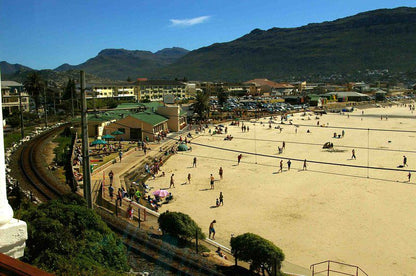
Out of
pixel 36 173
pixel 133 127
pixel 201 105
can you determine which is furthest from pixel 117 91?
pixel 36 173

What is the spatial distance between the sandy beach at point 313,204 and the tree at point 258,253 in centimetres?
288

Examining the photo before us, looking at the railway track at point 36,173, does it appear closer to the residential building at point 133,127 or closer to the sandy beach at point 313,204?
the sandy beach at point 313,204

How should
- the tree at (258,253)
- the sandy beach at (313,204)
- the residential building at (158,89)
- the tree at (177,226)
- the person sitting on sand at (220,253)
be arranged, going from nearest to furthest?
1. the tree at (258,253)
2. the tree at (177,226)
3. the person sitting on sand at (220,253)
4. the sandy beach at (313,204)
5. the residential building at (158,89)

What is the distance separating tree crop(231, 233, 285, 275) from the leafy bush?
3.40m

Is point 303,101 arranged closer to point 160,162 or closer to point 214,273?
point 160,162

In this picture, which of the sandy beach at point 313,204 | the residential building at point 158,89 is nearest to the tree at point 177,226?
the sandy beach at point 313,204

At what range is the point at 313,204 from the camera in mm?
18516

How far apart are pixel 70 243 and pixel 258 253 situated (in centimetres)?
491

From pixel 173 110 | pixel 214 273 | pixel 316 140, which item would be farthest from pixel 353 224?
pixel 173 110

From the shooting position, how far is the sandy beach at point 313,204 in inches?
520

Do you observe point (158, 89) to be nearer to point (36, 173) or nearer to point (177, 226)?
point (36, 173)

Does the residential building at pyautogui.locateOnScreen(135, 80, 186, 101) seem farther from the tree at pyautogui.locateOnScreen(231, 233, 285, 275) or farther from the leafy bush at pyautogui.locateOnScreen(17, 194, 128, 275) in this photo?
the leafy bush at pyautogui.locateOnScreen(17, 194, 128, 275)

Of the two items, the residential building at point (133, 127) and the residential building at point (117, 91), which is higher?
the residential building at point (117, 91)

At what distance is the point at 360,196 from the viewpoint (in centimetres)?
1972
